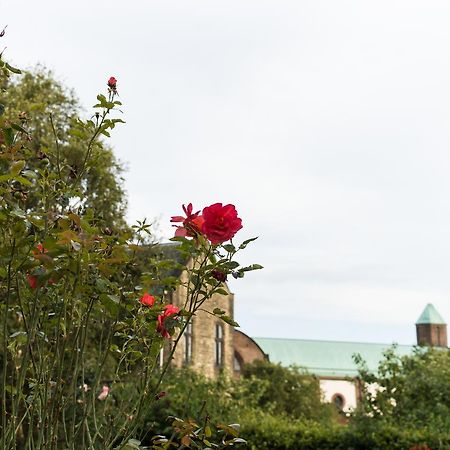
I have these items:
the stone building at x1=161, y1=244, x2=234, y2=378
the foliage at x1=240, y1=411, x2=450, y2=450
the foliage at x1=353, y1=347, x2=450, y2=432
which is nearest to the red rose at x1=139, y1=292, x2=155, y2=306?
the foliage at x1=240, y1=411, x2=450, y2=450

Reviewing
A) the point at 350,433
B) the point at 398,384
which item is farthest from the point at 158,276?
the point at 398,384

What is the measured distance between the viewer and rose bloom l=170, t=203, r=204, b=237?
2.93 meters

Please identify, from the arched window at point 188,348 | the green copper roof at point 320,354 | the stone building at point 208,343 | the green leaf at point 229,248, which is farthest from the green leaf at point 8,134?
the green copper roof at point 320,354

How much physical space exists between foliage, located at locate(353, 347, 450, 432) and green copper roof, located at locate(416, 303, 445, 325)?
6272cm

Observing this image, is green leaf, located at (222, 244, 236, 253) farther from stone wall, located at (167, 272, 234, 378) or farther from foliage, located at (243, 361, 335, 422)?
foliage, located at (243, 361, 335, 422)

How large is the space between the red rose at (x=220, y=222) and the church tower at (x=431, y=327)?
76105 millimetres

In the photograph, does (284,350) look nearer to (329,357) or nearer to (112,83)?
(329,357)

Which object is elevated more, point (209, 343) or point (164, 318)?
point (209, 343)

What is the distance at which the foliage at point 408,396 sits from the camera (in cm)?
1427

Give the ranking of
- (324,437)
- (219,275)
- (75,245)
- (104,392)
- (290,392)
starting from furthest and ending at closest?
1. (290,392)
2. (324,437)
3. (104,392)
4. (219,275)
5. (75,245)

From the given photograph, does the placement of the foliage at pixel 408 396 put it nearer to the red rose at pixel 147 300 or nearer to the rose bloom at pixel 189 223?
the red rose at pixel 147 300

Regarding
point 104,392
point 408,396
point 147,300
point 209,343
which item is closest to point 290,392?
point 209,343

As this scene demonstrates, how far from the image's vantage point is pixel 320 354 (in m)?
60.8

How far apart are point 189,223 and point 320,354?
194 ft
